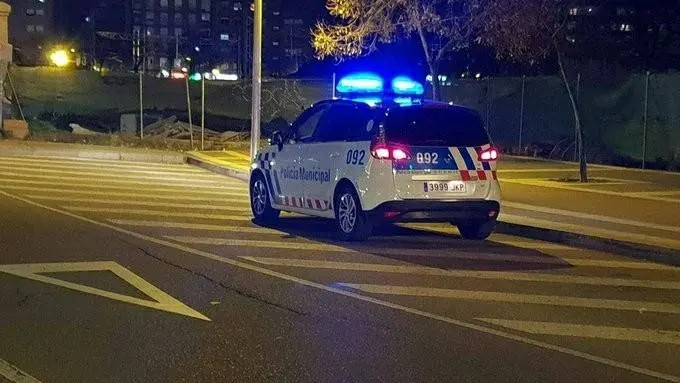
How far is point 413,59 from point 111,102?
10700mm

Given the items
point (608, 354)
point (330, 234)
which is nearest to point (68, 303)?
point (608, 354)

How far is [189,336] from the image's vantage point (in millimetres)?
7711

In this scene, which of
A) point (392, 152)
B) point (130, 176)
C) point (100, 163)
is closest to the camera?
point (392, 152)

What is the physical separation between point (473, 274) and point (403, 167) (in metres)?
2.01

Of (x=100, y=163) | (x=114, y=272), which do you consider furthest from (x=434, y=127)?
(x=100, y=163)

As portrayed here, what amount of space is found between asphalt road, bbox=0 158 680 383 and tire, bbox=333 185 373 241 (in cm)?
25

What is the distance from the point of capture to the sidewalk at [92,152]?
25953 millimetres

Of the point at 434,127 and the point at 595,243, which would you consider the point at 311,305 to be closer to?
the point at 434,127

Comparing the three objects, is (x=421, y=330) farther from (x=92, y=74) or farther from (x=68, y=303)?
(x=92, y=74)

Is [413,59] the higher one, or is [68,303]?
[413,59]

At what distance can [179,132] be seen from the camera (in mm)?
32406

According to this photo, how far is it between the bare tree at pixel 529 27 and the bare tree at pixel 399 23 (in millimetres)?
499

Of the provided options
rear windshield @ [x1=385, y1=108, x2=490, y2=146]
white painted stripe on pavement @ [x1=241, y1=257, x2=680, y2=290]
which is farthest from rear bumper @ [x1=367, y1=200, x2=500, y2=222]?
white painted stripe on pavement @ [x1=241, y1=257, x2=680, y2=290]

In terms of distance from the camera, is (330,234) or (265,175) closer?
(330,234)
